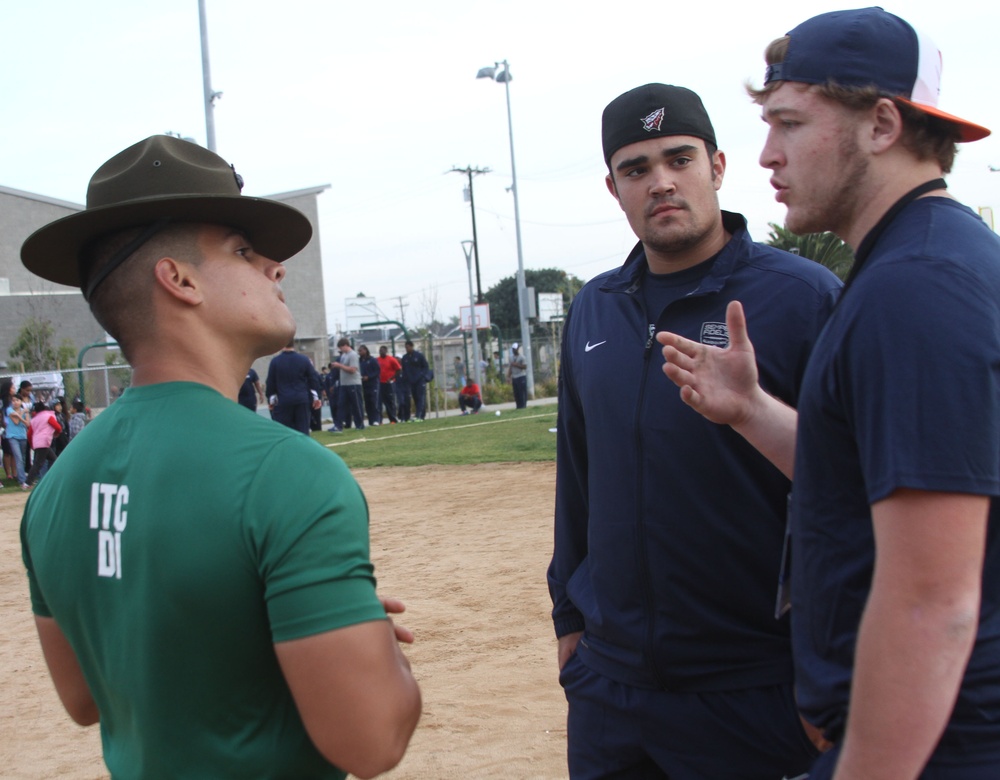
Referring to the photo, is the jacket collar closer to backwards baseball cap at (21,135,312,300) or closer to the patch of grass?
backwards baseball cap at (21,135,312,300)

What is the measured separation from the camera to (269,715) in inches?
67.6

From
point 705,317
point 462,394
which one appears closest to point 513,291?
point 462,394

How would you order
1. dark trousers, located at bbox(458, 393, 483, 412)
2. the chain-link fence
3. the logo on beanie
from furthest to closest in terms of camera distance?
dark trousers, located at bbox(458, 393, 483, 412) < the chain-link fence < the logo on beanie

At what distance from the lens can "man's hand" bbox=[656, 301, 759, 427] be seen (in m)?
2.39

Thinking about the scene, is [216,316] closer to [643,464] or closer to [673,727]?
[643,464]

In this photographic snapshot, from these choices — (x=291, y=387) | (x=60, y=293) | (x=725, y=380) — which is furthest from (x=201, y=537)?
(x=60, y=293)

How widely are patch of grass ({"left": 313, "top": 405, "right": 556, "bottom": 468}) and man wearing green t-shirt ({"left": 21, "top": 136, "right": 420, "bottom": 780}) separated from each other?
12991mm

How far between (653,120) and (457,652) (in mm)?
4111

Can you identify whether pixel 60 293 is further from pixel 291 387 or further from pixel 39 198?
pixel 291 387

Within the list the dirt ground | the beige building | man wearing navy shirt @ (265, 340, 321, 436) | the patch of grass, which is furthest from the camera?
the beige building

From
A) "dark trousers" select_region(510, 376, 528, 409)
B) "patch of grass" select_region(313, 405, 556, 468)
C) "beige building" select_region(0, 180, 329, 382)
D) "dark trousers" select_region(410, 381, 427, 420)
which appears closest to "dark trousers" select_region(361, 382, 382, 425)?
"patch of grass" select_region(313, 405, 556, 468)

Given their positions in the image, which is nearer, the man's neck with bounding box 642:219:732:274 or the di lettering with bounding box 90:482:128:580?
the di lettering with bounding box 90:482:128:580

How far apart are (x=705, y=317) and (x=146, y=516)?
62.8 inches

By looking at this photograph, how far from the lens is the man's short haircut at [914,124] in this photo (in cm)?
178
